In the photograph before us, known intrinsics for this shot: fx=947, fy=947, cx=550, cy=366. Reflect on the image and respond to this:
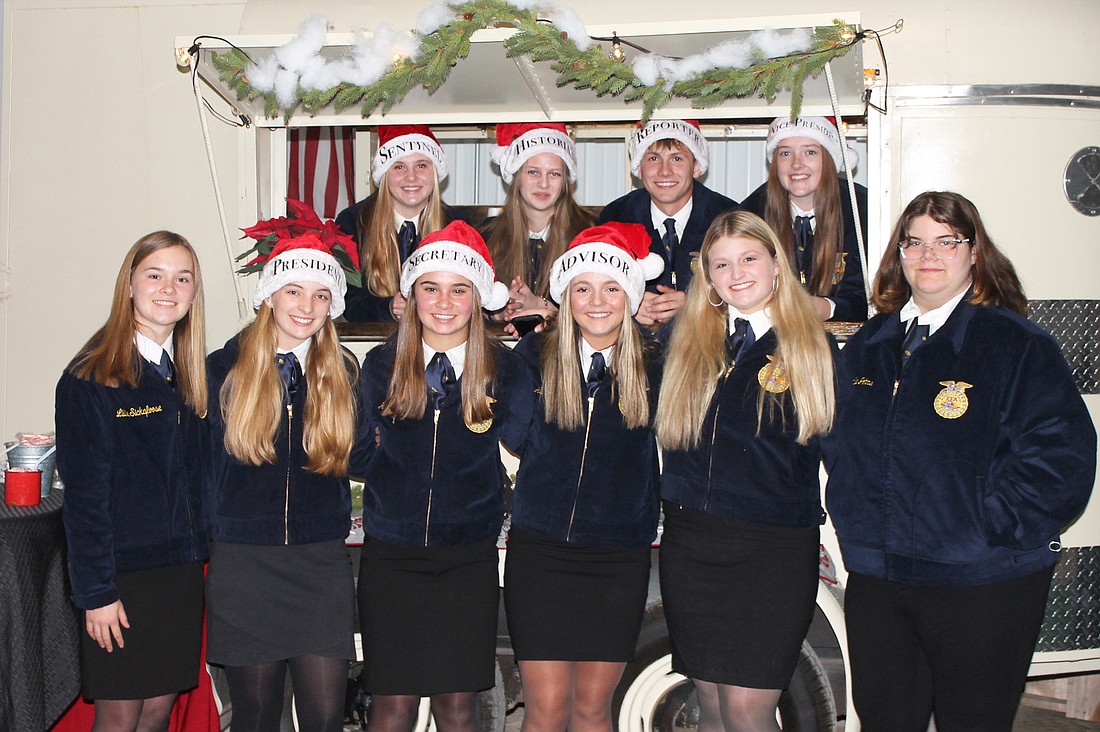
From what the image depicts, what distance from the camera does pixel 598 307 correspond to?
3557 mm

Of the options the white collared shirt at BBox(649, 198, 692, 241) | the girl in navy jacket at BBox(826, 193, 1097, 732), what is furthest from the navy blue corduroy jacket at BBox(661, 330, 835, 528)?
the white collared shirt at BBox(649, 198, 692, 241)

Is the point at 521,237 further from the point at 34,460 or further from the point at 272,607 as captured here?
the point at 34,460

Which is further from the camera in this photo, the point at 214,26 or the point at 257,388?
the point at 214,26

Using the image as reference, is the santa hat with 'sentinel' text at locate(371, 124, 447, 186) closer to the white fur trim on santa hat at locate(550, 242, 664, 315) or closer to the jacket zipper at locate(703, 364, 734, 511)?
the white fur trim on santa hat at locate(550, 242, 664, 315)

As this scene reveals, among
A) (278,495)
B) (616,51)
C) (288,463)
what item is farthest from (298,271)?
(616,51)

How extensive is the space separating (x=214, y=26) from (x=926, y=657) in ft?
13.7

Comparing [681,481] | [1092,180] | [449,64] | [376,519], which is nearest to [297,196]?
[449,64]

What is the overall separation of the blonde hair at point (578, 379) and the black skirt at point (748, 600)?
1.61 ft

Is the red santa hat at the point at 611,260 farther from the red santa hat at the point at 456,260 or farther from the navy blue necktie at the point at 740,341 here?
the navy blue necktie at the point at 740,341

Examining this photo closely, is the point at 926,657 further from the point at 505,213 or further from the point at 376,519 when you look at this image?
the point at 505,213

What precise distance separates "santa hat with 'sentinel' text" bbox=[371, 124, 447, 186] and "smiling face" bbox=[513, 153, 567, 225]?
0.50m

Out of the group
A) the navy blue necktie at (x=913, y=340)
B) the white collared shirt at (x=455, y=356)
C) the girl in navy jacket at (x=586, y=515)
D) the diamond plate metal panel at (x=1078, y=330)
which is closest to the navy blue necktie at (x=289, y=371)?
the white collared shirt at (x=455, y=356)

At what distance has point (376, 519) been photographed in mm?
3523

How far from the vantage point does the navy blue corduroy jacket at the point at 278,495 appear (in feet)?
11.3
